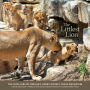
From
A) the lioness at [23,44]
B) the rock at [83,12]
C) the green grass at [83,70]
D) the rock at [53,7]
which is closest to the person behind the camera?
the green grass at [83,70]

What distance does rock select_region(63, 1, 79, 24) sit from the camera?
23.3ft

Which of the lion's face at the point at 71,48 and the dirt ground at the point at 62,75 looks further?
the lion's face at the point at 71,48

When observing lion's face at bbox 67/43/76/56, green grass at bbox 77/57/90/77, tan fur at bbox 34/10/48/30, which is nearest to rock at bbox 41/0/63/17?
tan fur at bbox 34/10/48/30

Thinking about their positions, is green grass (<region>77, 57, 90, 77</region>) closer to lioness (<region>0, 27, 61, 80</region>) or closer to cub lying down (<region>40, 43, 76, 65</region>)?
cub lying down (<region>40, 43, 76, 65</region>)

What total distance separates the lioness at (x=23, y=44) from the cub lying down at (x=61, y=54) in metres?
0.40

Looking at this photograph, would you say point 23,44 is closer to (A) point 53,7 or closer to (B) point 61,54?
(B) point 61,54

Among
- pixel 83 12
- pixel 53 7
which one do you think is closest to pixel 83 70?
pixel 83 12

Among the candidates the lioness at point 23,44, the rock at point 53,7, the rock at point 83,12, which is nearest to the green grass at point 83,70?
the lioness at point 23,44

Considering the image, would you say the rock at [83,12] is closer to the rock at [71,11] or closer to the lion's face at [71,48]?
the rock at [71,11]

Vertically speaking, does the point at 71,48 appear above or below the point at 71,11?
below

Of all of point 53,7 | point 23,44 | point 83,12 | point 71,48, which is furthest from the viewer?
point 53,7

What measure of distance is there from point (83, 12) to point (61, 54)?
1.00 m

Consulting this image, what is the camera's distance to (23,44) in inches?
254

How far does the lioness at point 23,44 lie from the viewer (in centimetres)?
639
